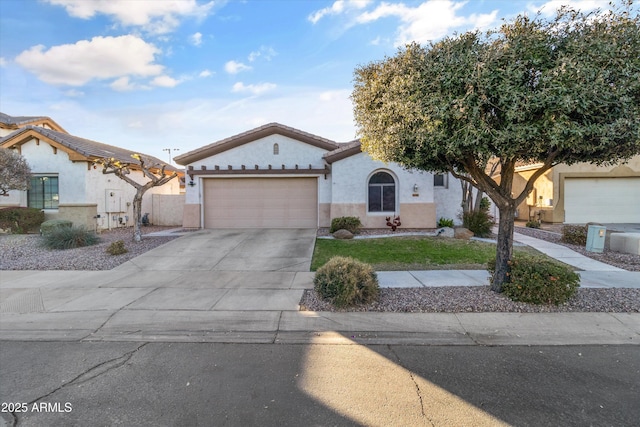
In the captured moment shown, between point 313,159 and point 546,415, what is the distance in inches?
525

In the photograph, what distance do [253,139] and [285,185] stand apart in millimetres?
2605

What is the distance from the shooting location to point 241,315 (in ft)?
17.8

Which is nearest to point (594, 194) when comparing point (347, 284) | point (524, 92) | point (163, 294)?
point (524, 92)

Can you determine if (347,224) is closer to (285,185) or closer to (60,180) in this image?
(285,185)

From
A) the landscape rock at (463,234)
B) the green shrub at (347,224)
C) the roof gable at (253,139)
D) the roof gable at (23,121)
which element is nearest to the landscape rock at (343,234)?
the green shrub at (347,224)

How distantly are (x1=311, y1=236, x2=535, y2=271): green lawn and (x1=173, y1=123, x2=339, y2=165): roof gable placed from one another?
5.34 metres

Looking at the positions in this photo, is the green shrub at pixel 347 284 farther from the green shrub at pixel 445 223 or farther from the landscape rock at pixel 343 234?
the green shrub at pixel 445 223

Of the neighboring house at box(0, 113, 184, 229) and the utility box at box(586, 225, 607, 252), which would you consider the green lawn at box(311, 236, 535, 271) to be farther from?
the neighboring house at box(0, 113, 184, 229)

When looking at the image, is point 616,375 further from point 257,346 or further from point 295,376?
point 257,346

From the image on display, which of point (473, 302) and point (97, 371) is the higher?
point (473, 302)

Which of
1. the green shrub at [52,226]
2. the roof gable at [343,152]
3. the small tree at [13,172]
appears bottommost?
the green shrub at [52,226]

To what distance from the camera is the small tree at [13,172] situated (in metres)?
13.1

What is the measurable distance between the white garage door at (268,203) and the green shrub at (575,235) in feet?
31.7

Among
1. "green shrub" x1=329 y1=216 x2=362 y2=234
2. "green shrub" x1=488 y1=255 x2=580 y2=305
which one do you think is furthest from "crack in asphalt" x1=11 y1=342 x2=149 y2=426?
"green shrub" x1=329 y1=216 x2=362 y2=234
